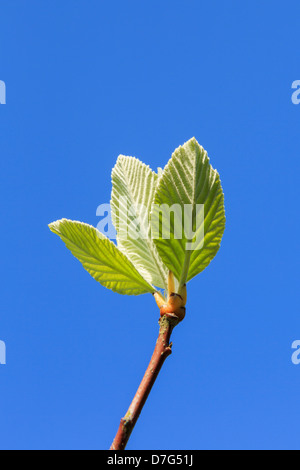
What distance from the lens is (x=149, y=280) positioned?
1066 millimetres

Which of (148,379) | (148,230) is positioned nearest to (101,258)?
(148,230)

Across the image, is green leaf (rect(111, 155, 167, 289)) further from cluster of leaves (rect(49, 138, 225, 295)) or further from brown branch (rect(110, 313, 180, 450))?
brown branch (rect(110, 313, 180, 450))

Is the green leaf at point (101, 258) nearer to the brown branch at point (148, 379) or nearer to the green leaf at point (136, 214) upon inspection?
the green leaf at point (136, 214)

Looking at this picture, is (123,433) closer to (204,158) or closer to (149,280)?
(149,280)

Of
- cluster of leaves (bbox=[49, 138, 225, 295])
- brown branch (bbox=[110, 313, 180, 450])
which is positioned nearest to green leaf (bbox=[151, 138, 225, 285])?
cluster of leaves (bbox=[49, 138, 225, 295])

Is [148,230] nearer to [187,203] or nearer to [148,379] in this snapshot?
[187,203]

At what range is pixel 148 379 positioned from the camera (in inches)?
30.9

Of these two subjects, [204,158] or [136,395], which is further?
[204,158]

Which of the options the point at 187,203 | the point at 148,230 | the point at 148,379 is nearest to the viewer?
the point at 148,379

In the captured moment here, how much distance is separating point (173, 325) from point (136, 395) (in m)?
0.19

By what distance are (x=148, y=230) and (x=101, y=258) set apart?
14 cm

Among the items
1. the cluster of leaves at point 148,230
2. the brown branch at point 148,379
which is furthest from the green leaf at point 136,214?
the brown branch at point 148,379

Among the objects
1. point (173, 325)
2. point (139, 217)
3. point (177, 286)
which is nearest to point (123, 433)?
point (173, 325)

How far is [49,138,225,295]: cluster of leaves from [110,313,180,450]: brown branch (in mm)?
122
